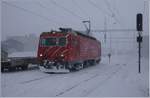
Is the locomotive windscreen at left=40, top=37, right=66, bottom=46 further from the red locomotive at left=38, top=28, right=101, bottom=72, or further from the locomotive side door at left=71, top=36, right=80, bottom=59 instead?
the locomotive side door at left=71, top=36, right=80, bottom=59

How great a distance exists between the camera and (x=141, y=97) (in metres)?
11.0

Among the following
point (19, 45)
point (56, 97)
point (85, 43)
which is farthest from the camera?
point (19, 45)

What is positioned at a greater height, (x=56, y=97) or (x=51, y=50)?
(x=51, y=50)

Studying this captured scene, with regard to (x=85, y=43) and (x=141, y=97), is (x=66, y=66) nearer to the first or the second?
(x=85, y=43)

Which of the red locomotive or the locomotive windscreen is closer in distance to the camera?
the red locomotive

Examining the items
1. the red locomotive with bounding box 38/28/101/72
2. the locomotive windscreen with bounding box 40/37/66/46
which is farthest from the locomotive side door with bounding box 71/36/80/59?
the locomotive windscreen with bounding box 40/37/66/46

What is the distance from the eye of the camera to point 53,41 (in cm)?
2366

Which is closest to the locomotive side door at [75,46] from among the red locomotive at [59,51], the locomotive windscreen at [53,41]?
the red locomotive at [59,51]

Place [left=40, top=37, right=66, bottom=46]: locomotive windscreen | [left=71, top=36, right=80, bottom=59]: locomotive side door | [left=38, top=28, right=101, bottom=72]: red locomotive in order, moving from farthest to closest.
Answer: [left=71, top=36, right=80, bottom=59]: locomotive side door < [left=40, top=37, right=66, bottom=46]: locomotive windscreen < [left=38, top=28, right=101, bottom=72]: red locomotive

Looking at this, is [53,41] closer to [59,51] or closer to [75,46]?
[59,51]

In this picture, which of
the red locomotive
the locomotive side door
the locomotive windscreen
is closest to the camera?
the red locomotive

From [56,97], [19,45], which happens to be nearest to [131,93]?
[56,97]

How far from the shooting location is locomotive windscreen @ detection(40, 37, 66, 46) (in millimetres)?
23391

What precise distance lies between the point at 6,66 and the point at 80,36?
680cm
